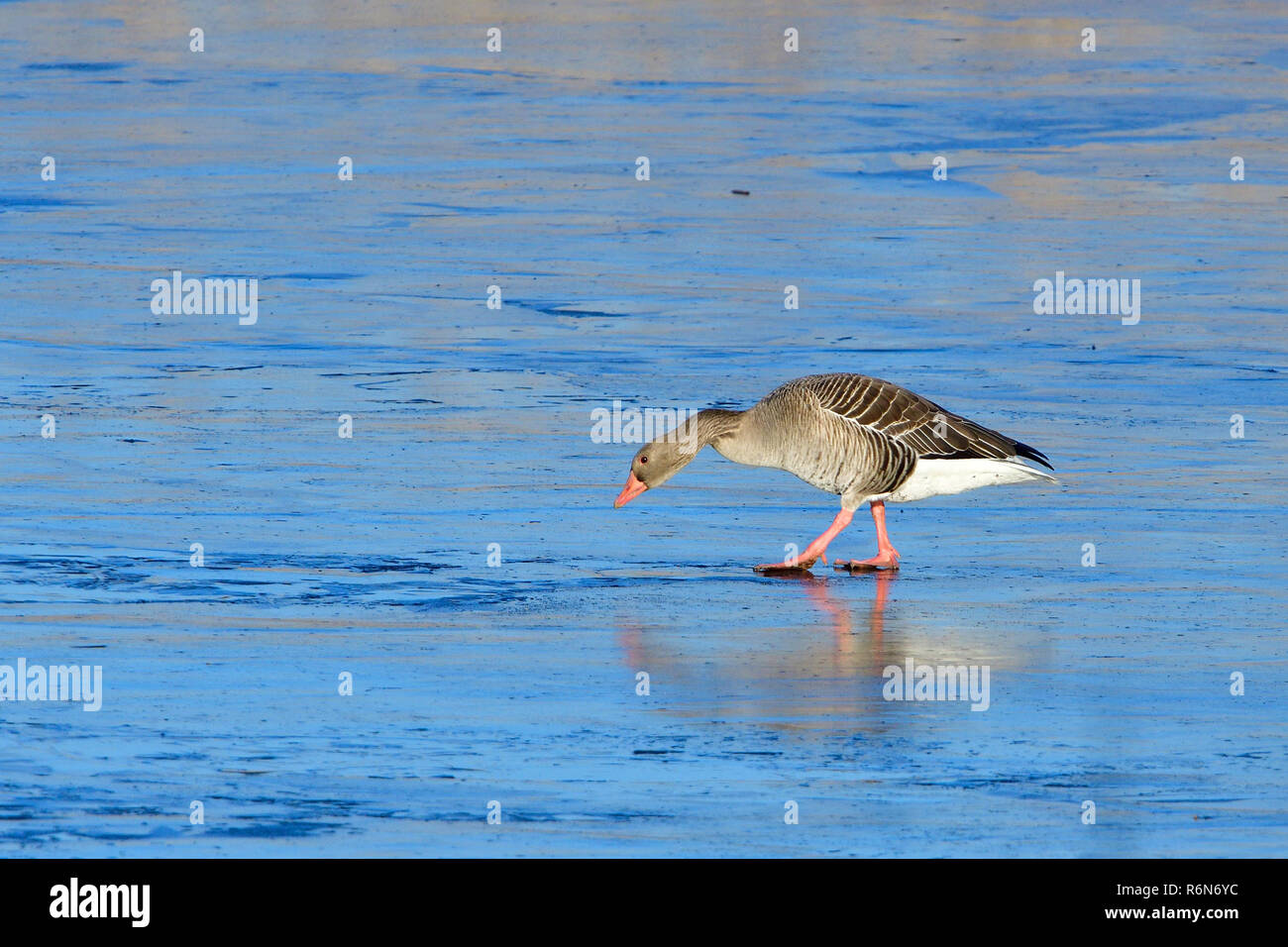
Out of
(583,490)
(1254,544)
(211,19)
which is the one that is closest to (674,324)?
(583,490)

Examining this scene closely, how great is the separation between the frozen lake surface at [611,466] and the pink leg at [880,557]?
0.17 m

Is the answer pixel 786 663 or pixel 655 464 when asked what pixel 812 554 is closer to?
pixel 655 464

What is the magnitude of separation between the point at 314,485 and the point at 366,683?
360cm

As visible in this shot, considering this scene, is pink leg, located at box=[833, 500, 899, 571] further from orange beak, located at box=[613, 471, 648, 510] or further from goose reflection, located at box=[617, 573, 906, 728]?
orange beak, located at box=[613, 471, 648, 510]

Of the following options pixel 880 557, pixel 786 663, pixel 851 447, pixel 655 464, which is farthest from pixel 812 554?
pixel 786 663

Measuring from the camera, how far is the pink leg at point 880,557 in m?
11.2

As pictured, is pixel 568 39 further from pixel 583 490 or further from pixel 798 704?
pixel 798 704

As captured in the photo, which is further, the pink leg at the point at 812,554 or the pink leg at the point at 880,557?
the pink leg at the point at 880,557

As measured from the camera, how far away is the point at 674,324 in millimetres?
16859

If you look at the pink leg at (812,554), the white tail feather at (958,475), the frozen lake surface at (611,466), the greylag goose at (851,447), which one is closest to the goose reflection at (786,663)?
the frozen lake surface at (611,466)

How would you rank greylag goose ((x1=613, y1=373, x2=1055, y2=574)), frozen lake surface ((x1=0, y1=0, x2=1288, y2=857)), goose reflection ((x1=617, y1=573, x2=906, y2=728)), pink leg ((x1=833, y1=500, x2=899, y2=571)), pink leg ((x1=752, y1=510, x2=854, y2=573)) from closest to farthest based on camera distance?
frozen lake surface ((x1=0, y1=0, x2=1288, y2=857)), goose reflection ((x1=617, y1=573, x2=906, y2=728)), pink leg ((x1=752, y1=510, x2=854, y2=573)), pink leg ((x1=833, y1=500, x2=899, y2=571)), greylag goose ((x1=613, y1=373, x2=1055, y2=574))

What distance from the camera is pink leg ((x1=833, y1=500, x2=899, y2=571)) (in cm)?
1116

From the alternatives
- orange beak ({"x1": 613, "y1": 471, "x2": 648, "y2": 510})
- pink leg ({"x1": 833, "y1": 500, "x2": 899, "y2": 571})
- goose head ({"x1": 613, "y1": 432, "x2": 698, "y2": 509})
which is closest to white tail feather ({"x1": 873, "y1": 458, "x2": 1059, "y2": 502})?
pink leg ({"x1": 833, "y1": 500, "x2": 899, "y2": 571})

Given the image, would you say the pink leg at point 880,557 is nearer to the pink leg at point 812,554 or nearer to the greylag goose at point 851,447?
the greylag goose at point 851,447
